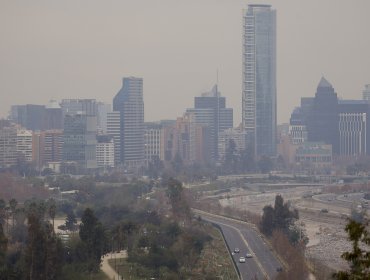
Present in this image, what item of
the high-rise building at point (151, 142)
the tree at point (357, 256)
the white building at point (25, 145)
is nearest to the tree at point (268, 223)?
the tree at point (357, 256)

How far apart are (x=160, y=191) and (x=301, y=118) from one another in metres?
58.5

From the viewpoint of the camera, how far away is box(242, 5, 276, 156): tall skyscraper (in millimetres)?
99875

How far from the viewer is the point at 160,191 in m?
55.0

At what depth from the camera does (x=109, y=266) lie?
26.6 metres

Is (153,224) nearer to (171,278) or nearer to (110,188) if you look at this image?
(171,278)

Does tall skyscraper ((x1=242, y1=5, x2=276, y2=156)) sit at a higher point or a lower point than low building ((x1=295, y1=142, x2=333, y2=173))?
higher

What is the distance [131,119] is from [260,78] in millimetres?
19002

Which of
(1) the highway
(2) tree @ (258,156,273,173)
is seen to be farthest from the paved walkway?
(2) tree @ (258,156,273,173)

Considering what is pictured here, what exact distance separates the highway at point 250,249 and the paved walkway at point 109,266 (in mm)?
3429

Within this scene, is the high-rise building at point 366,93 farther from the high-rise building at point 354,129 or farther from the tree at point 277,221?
the tree at point 277,221

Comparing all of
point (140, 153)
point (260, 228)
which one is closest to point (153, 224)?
point (260, 228)

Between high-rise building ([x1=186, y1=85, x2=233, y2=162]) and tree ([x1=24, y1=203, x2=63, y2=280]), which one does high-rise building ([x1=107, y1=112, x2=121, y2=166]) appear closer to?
high-rise building ([x1=186, y1=85, x2=233, y2=162])

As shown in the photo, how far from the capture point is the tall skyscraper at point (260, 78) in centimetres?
9988

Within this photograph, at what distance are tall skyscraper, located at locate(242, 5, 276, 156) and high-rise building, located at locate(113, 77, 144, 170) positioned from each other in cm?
1363
